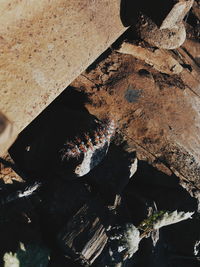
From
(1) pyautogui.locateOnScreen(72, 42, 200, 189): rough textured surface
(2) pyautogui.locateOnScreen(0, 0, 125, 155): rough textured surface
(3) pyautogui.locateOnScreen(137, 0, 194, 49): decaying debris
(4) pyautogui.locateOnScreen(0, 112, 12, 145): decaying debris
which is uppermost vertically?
(4) pyautogui.locateOnScreen(0, 112, 12, 145): decaying debris

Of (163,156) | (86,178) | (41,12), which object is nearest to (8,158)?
(86,178)

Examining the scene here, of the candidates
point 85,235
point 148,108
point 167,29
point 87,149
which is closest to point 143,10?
point 167,29

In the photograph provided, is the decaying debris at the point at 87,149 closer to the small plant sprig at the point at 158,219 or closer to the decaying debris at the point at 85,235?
the decaying debris at the point at 85,235

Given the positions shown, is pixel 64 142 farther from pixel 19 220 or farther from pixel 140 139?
pixel 140 139

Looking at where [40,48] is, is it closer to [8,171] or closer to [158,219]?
[8,171]

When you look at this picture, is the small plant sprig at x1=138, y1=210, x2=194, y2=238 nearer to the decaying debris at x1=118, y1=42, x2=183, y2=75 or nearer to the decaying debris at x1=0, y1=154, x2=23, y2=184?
the decaying debris at x1=0, y1=154, x2=23, y2=184

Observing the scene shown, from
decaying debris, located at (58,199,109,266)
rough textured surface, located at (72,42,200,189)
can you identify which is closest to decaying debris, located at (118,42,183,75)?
rough textured surface, located at (72,42,200,189)

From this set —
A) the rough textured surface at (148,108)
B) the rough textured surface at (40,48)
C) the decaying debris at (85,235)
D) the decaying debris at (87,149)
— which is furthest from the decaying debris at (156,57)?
the decaying debris at (85,235)
